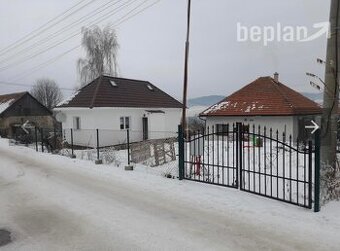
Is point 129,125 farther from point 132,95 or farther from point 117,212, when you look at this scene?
point 117,212

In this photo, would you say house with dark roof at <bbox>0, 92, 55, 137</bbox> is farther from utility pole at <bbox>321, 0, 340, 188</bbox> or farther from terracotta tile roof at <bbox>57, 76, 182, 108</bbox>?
utility pole at <bbox>321, 0, 340, 188</bbox>

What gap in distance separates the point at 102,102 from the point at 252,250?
66.7ft

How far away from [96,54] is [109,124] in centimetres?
1876

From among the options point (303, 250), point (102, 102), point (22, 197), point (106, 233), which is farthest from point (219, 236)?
point (102, 102)

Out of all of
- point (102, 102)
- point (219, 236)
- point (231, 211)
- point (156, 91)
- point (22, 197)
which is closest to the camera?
point (219, 236)

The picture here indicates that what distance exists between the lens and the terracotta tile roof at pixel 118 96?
24.4 m

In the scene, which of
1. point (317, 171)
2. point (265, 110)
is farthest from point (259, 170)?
point (265, 110)

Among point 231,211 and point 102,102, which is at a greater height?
point 102,102

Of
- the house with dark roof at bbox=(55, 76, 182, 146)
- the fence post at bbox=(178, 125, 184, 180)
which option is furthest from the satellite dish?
the fence post at bbox=(178, 125, 184, 180)

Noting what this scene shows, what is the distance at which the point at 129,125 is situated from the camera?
2558 centimetres

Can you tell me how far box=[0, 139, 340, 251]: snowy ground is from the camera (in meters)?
5.00

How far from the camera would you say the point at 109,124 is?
24125 mm

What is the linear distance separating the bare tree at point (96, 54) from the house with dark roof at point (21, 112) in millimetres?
7587

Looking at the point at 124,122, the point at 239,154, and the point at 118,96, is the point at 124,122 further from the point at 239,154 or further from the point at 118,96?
the point at 239,154
